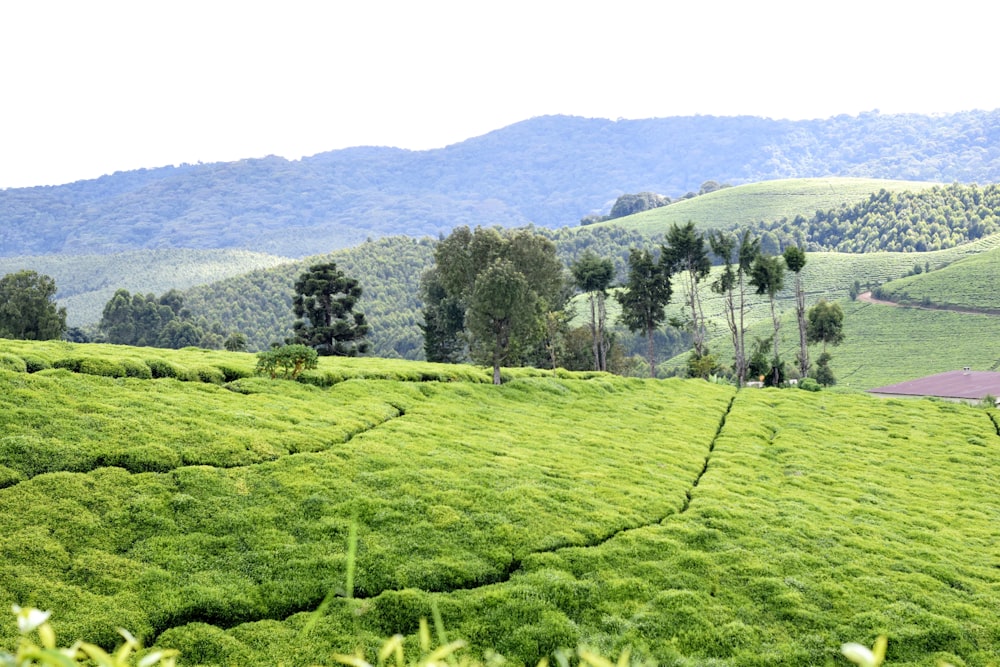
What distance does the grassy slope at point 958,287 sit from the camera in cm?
15550

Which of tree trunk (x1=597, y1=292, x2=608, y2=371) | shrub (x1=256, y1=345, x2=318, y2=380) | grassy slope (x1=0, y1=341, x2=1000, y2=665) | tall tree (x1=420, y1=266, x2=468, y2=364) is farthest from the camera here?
tall tree (x1=420, y1=266, x2=468, y2=364)

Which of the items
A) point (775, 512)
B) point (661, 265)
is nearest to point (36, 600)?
point (775, 512)

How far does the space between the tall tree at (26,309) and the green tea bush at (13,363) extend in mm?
58224

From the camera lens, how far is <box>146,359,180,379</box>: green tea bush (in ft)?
114

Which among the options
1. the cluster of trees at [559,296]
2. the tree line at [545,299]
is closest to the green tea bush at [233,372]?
the cluster of trees at [559,296]

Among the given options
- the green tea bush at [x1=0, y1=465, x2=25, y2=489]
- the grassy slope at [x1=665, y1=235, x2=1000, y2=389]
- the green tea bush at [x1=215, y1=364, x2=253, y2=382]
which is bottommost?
the grassy slope at [x1=665, y1=235, x2=1000, y2=389]

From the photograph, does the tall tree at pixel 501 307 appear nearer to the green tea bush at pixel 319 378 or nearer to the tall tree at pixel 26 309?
the green tea bush at pixel 319 378

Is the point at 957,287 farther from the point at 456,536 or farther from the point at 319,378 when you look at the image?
the point at 456,536

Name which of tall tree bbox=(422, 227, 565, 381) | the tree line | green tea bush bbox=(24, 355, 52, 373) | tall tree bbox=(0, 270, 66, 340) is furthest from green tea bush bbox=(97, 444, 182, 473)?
tall tree bbox=(0, 270, 66, 340)

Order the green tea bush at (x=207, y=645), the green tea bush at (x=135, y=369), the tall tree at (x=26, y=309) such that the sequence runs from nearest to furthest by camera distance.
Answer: the green tea bush at (x=207, y=645)
the green tea bush at (x=135, y=369)
the tall tree at (x=26, y=309)

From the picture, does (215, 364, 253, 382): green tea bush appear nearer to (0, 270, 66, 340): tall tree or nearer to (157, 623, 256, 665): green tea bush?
(157, 623, 256, 665): green tea bush

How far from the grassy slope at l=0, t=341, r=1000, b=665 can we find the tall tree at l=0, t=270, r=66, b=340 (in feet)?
176

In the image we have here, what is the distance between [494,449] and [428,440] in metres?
Result: 2.64

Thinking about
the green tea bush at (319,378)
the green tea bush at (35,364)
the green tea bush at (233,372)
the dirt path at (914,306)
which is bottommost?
the dirt path at (914,306)
